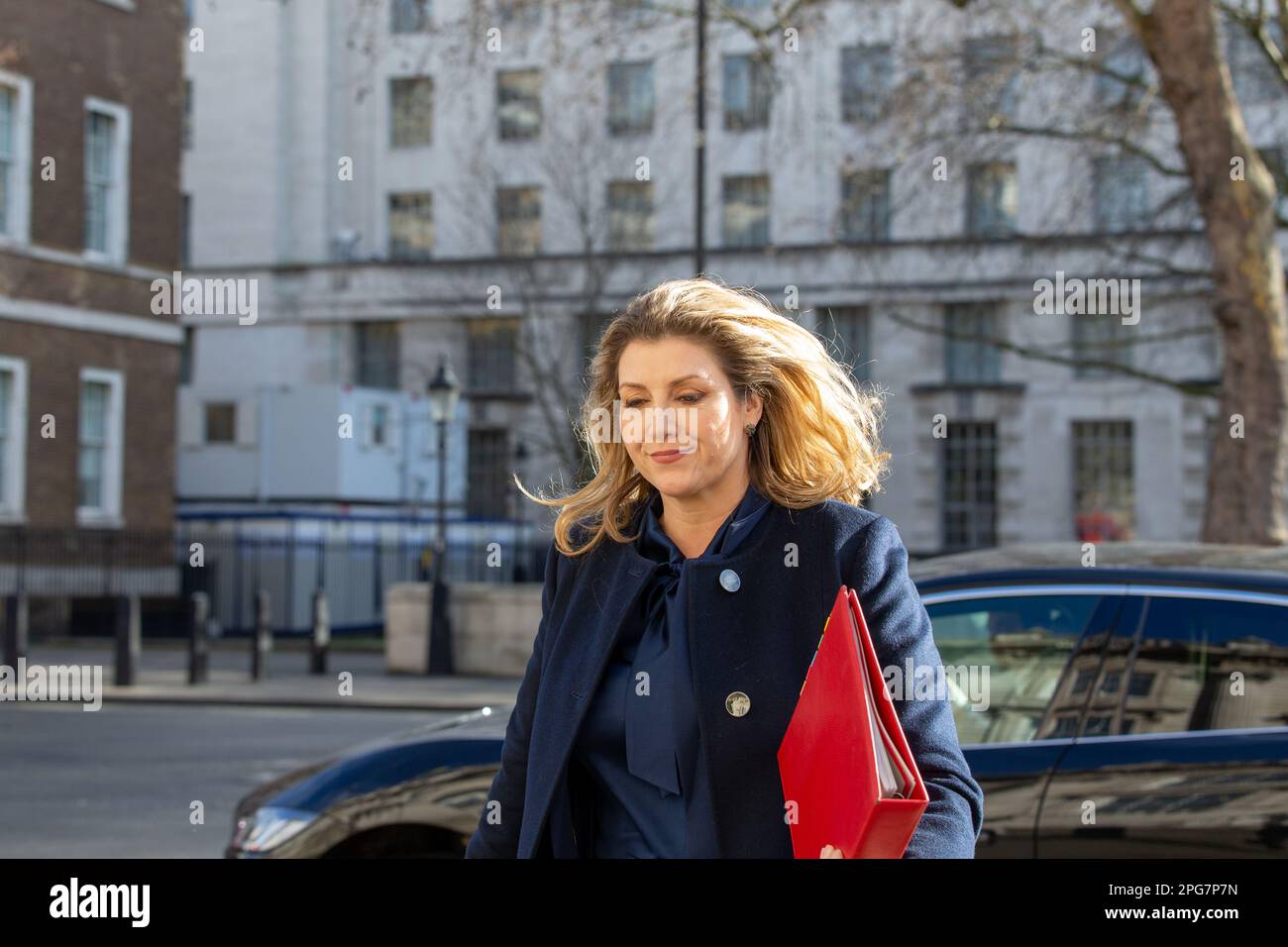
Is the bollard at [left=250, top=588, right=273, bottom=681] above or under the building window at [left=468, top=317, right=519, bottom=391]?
under

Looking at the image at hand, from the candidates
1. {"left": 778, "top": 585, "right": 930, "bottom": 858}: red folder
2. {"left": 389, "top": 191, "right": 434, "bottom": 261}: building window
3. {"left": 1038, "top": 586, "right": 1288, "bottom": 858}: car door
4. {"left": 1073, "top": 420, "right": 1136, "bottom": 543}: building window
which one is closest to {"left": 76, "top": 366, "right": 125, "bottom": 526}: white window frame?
{"left": 389, "top": 191, "right": 434, "bottom": 261}: building window

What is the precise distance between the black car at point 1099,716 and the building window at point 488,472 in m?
34.2

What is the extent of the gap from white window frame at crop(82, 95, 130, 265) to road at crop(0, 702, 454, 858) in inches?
497

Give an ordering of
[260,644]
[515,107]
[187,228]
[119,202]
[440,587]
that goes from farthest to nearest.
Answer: [187,228] → [515,107] → [119,202] → [440,587] → [260,644]

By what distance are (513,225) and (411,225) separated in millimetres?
9776

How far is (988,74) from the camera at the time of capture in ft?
57.2

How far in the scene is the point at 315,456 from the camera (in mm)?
30562

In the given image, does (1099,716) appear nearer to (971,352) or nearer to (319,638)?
(319,638)

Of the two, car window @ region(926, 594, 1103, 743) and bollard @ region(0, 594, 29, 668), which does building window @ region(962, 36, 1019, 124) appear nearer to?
bollard @ region(0, 594, 29, 668)

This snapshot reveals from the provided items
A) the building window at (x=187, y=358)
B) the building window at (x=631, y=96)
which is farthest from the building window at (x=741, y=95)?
the building window at (x=187, y=358)

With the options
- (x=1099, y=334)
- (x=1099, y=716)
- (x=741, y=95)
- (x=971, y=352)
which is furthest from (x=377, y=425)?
(x=1099, y=716)

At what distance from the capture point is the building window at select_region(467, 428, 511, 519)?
39.3 m

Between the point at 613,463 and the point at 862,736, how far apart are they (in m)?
0.92

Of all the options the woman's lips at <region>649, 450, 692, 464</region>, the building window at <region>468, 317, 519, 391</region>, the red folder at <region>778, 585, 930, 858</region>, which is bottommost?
the red folder at <region>778, 585, 930, 858</region>
